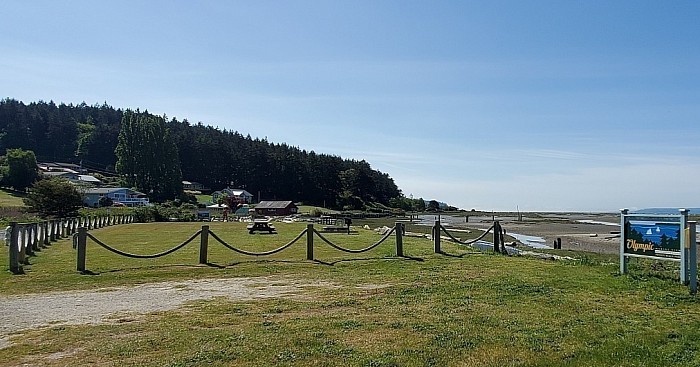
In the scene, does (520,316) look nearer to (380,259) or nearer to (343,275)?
(343,275)

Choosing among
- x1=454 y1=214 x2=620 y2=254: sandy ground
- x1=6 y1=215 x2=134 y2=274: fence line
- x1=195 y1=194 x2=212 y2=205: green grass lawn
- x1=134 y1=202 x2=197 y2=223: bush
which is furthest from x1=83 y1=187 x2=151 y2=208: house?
x1=6 y1=215 x2=134 y2=274: fence line

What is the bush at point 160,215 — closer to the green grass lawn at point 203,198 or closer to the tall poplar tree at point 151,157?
the tall poplar tree at point 151,157

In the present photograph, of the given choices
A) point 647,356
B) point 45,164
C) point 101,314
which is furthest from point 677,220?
point 45,164

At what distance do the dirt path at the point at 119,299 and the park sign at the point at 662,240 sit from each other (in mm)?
6945

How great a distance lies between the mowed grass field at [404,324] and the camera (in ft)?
21.4

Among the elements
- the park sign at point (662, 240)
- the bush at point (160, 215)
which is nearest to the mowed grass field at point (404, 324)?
the park sign at point (662, 240)

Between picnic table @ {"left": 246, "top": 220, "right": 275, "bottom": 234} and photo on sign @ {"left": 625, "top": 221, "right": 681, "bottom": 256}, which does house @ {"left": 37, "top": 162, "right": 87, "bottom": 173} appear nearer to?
picnic table @ {"left": 246, "top": 220, "right": 275, "bottom": 234}

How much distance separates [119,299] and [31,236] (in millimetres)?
10559

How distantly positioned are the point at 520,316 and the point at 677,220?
569cm

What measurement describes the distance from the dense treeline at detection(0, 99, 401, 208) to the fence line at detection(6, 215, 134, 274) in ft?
308

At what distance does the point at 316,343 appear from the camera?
7090 millimetres

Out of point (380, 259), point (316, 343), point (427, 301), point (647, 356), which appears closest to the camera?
point (647, 356)

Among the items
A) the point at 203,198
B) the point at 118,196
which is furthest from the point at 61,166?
the point at 118,196

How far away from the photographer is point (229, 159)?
441 feet
